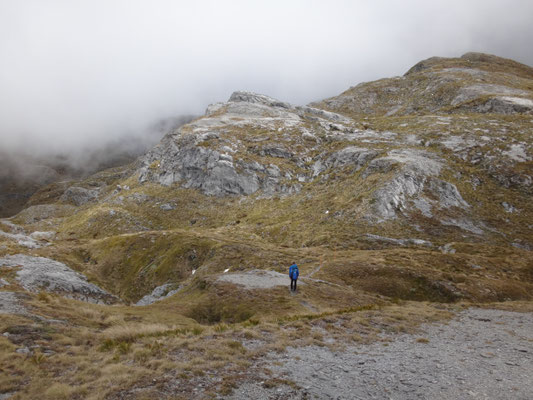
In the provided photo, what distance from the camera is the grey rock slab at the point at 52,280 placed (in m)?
39.1

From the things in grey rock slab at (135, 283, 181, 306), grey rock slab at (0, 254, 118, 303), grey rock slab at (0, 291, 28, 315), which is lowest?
grey rock slab at (135, 283, 181, 306)

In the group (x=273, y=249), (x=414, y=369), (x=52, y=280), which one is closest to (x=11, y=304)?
(x=52, y=280)

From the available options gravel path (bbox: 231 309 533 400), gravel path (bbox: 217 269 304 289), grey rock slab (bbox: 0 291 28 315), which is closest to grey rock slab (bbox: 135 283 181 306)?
gravel path (bbox: 217 269 304 289)

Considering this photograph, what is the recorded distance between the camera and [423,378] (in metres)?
13.2

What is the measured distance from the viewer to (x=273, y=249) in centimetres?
5262

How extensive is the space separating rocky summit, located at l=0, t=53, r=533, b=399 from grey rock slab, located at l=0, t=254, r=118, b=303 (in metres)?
0.30

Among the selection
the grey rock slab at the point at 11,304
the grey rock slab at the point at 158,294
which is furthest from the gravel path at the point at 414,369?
the grey rock slab at the point at 158,294

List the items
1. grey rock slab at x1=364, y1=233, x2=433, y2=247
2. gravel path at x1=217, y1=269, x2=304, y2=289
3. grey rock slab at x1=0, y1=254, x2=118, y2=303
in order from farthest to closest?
grey rock slab at x1=364, y1=233, x2=433, y2=247 < grey rock slab at x1=0, y1=254, x2=118, y2=303 < gravel path at x1=217, y1=269, x2=304, y2=289

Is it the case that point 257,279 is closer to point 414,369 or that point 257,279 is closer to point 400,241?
point 414,369

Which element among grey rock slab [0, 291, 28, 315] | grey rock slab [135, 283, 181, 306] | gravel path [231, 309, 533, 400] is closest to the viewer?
gravel path [231, 309, 533, 400]

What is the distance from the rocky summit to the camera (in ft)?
51.8

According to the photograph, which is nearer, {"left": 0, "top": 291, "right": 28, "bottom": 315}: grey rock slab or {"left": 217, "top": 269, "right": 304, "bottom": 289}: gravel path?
{"left": 0, "top": 291, "right": 28, "bottom": 315}: grey rock slab

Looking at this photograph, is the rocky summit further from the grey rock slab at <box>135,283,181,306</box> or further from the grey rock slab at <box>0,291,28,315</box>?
the grey rock slab at <box>135,283,181,306</box>

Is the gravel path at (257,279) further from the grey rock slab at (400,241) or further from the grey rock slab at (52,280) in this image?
the grey rock slab at (400,241)
